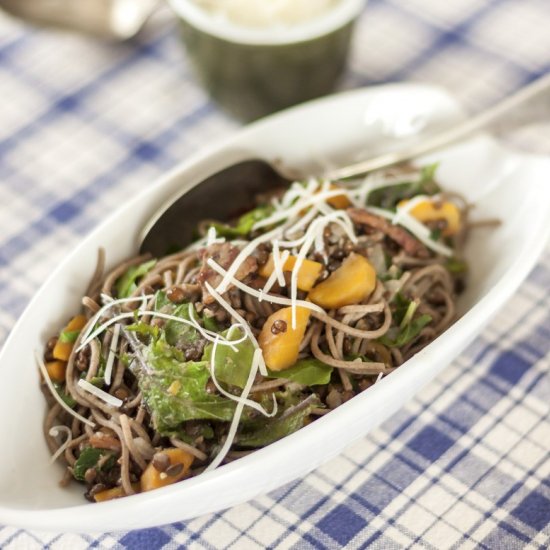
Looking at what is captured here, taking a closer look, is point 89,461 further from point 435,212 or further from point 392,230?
point 435,212

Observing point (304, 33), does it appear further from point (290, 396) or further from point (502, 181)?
point (290, 396)

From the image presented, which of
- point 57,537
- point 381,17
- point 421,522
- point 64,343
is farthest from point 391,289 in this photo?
point 381,17

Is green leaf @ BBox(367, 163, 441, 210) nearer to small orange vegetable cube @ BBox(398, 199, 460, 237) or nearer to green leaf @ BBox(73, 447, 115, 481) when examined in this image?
small orange vegetable cube @ BBox(398, 199, 460, 237)

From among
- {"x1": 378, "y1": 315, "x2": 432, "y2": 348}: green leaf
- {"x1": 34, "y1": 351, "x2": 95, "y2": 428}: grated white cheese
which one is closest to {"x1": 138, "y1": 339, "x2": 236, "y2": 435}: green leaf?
{"x1": 34, "y1": 351, "x2": 95, "y2": 428}: grated white cheese

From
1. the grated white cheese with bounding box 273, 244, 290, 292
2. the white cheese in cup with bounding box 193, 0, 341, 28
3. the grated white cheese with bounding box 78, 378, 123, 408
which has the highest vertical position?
the white cheese in cup with bounding box 193, 0, 341, 28

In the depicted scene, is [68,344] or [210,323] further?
[68,344]

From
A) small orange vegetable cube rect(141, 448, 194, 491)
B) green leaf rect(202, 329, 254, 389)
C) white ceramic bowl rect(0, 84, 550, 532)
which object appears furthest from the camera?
green leaf rect(202, 329, 254, 389)

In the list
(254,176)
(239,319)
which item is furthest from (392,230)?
(239,319)
